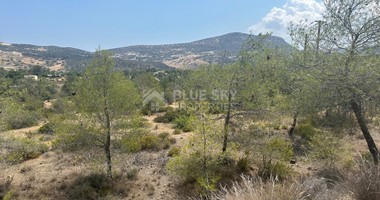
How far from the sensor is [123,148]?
891 cm

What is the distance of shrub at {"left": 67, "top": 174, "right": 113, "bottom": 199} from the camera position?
8094 millimetres

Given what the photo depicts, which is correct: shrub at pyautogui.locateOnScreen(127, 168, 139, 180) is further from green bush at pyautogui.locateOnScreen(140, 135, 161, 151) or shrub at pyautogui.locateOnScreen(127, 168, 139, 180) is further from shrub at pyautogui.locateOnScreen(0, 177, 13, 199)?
shrub at pyautogui.locateOnScreen(0, 177, 13, 199)

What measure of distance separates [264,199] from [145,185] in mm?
7779

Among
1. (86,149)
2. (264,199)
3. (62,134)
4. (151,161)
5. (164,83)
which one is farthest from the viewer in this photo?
(164,83)

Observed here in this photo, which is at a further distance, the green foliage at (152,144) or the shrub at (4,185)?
the green foliage at (152,144)

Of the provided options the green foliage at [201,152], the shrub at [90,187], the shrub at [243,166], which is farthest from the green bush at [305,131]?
the shrub at [90,187]

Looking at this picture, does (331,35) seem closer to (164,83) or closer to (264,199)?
(264,199)

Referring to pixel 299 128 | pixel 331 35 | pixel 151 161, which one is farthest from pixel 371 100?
pixel 151 161

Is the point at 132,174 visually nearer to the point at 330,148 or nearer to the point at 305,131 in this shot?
the point at 330,148

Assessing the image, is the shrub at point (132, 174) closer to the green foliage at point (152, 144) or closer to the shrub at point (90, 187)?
the shrub at point (90, 187)

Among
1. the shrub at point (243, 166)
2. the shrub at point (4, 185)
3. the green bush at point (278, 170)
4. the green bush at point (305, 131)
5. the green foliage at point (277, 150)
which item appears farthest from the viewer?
the green bush at point (305, 131)

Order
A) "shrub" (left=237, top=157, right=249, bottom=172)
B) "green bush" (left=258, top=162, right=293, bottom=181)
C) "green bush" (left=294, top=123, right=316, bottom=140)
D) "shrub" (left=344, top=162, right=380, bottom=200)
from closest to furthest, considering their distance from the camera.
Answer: "shrub" (left=344, top=162, right=380, bottom=200) → "green bush" (left=258, top=162, right=293, bottom=181) → "shrub" (left=237, top=157, right=249, bottom=172) → "green bush" (left=294, top=123, right=316, bottom=140)

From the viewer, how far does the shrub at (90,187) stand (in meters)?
8.09

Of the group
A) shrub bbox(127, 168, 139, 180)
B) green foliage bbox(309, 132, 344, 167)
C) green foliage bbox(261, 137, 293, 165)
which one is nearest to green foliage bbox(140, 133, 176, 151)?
shrub bbox(127, 168, 139, 180)
